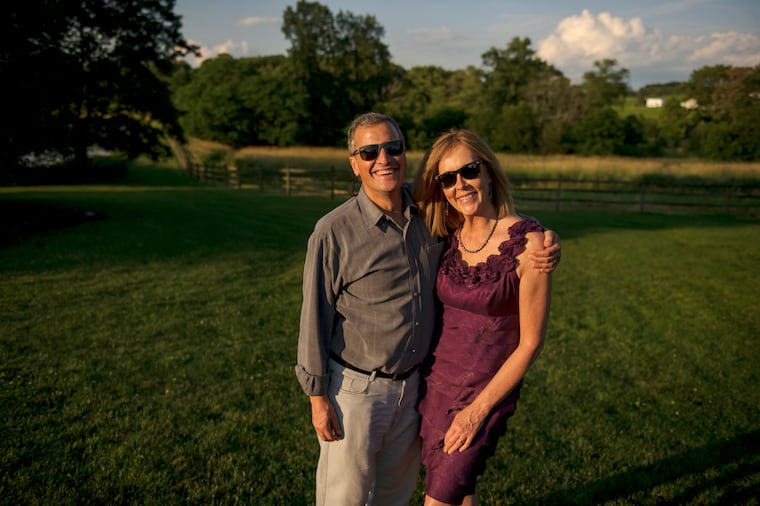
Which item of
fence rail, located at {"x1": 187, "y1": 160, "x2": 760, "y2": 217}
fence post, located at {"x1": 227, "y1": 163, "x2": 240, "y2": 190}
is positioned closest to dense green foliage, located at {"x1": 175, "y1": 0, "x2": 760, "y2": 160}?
fence rail, located at {"x1": 187, "y1": 160, "x2": 760, "y2": 217}

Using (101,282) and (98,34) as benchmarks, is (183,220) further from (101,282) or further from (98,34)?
(98,34)

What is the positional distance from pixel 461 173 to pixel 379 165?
0.39m

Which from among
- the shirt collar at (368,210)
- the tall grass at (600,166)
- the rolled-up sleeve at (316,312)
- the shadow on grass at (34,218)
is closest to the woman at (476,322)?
the shirt collar at (368,210)

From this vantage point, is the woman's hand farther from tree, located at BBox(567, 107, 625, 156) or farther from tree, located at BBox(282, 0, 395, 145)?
tree, located at BBox(282, 0, 395, 145)

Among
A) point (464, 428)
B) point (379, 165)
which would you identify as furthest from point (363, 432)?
point (379, 165)

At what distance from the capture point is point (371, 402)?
2.50 m

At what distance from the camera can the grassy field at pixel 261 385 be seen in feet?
12.8

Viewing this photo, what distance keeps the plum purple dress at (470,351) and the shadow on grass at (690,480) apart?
1553 millimetres

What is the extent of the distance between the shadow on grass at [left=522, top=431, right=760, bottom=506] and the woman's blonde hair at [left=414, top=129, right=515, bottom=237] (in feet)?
7.17

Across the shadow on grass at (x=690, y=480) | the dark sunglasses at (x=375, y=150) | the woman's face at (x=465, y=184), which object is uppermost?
the dark sunglasses at (x=375, y=150)

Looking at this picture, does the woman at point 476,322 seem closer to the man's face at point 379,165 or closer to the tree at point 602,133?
the man's face at point 379,165

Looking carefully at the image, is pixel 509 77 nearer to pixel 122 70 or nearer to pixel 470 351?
pixel 122 70

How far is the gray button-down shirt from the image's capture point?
8.03 ft

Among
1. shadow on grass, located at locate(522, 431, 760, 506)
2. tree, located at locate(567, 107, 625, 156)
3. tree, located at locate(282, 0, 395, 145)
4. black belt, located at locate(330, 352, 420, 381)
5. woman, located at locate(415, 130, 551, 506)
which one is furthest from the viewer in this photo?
tree, located at locate(282, 0, 395, 145)
